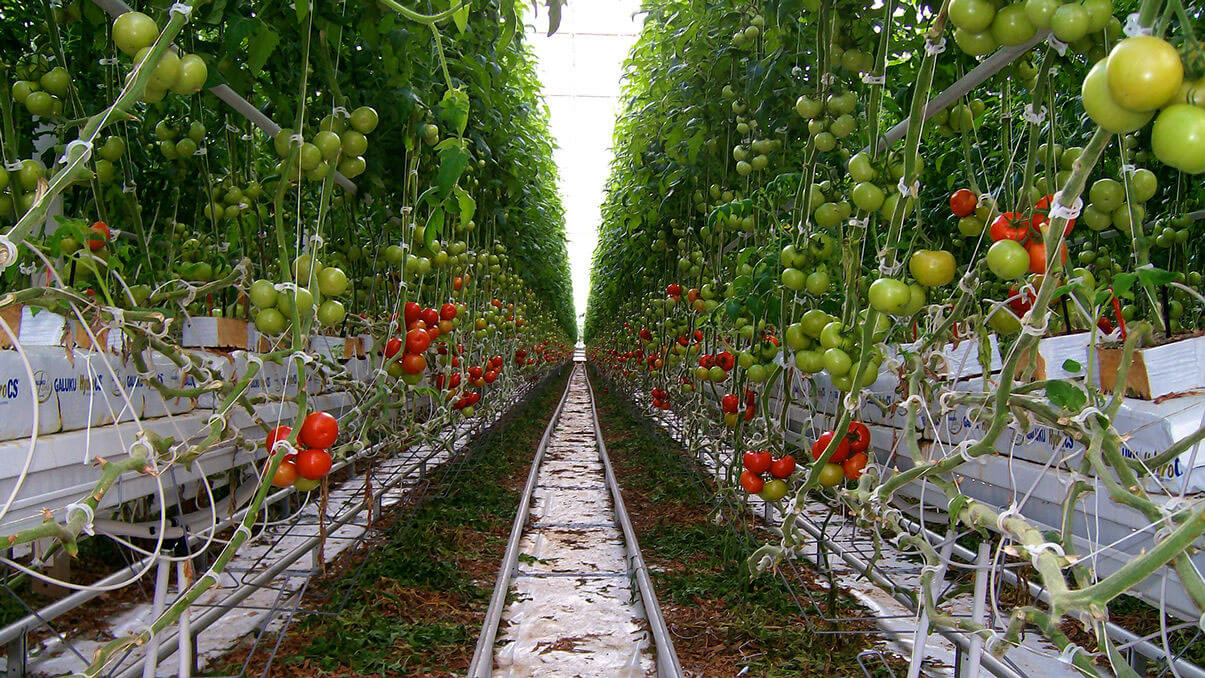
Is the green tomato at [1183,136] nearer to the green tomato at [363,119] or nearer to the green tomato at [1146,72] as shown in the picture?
the green tomato at [1146,72]

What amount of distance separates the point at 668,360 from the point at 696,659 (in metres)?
4.89

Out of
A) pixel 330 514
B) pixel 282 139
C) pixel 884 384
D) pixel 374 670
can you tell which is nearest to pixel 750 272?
pixel 884 384

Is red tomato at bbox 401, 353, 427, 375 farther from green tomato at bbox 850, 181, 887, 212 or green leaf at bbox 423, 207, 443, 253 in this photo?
green tomato at bbox 850, 181, 887, 212

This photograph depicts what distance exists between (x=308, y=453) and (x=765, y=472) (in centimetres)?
161

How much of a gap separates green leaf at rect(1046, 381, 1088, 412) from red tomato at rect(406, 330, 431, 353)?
2.41 m

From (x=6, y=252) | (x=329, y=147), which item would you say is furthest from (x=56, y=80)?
(x=6, y=252)

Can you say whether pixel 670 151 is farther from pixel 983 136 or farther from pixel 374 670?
pixel 374 670

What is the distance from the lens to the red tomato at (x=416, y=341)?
10.3 feet

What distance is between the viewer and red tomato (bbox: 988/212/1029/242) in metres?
1.41

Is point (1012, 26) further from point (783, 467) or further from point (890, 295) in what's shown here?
point (783, 467)

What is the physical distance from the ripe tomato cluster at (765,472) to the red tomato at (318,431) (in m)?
1.50

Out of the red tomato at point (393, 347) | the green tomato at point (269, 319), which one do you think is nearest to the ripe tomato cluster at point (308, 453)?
the green tomato at point (269, 319)

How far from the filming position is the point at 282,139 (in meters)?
2.12

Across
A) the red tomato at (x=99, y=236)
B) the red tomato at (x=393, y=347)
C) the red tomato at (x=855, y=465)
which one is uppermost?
the red tomato at (x=99, y=236)
